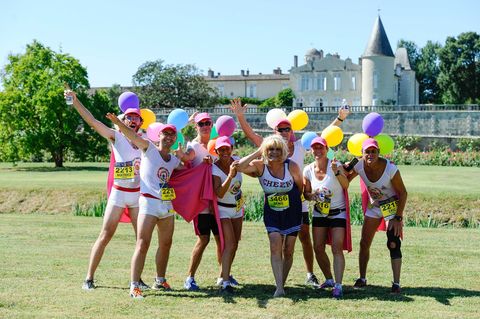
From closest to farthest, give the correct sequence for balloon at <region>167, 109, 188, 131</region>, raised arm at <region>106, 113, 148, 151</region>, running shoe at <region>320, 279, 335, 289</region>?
raised arm at <region>106, 113, 148, 151</region>, running shoe at <region>320, 279, 335, 289</region>, balloon at <region>167, 109, 188, 131</region>

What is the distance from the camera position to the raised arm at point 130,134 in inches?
309

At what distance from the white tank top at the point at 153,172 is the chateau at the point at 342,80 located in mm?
76683

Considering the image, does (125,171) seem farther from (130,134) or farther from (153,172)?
(130,134)

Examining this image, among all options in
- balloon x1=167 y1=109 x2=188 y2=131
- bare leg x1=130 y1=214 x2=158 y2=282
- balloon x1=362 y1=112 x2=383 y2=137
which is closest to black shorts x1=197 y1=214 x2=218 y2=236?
bare leg x1=130 y1=214 x2=158 y2=282

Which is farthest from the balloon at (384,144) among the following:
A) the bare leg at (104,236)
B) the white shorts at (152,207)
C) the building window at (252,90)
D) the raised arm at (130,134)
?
the building window at (252,90)

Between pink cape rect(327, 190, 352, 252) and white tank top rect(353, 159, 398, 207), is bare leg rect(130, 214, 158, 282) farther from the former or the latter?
white tank top rect(353, 159, 398, 207)

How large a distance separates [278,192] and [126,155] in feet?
5.94

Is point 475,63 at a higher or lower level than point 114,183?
higher

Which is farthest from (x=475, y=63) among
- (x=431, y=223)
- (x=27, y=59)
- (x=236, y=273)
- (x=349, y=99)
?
(x=236, y=273)

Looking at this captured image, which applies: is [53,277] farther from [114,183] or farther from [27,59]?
[27,59]

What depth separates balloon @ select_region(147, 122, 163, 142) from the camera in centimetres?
869

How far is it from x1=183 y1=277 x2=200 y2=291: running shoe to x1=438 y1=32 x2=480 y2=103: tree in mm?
79561

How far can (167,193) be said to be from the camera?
8070 millimetres

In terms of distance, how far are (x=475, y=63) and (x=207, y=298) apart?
80863 mm
